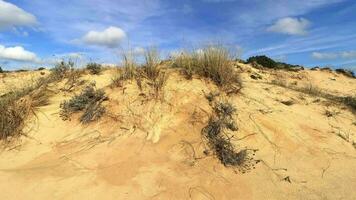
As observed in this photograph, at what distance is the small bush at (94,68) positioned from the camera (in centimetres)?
843

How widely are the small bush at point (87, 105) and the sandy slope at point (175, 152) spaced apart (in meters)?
0.13

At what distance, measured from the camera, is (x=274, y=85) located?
347 inches

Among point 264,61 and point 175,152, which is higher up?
point 264,61

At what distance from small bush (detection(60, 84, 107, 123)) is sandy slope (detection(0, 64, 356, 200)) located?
135mm

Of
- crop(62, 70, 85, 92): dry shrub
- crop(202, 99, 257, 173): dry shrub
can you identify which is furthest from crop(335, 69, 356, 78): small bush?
crop(62, 70, 85, 92): dry shrub

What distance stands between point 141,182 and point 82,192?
754 millimetres

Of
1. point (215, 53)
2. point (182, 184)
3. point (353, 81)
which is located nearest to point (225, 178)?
point (182, 184)

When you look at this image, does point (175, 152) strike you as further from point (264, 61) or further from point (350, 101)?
point (264, 61)

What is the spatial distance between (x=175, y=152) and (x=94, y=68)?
3.18 m

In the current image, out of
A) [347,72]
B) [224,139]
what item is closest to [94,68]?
[224,139]

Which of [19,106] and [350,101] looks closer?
[19,106]

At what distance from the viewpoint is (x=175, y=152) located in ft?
20.1

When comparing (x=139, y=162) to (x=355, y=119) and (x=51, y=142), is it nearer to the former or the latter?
(x=51, y=142)

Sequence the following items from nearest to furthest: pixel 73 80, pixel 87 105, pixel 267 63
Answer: pixel 87 105 < pixel 73 80 < pixel 267 63
